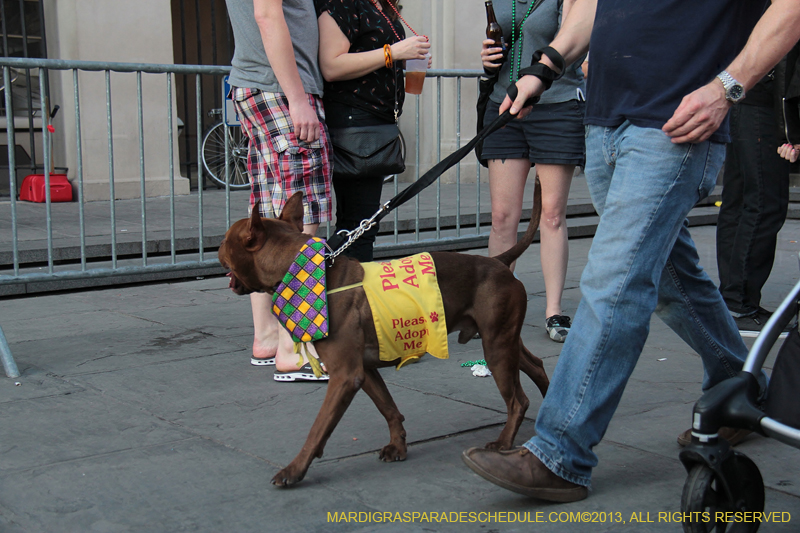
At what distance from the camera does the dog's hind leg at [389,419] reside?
3.24 meters

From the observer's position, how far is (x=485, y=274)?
331cm

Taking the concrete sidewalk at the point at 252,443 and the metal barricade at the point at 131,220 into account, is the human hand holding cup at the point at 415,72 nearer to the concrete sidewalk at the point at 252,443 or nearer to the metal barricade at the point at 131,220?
the concrete sidewalk at the point at 252,443

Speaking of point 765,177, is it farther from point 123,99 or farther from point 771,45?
point 123,99

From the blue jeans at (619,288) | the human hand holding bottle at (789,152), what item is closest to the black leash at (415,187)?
the blue jeans at (619,288)

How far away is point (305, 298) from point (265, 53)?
5.31 feet

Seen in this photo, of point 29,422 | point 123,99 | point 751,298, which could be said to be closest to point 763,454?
point 751,298

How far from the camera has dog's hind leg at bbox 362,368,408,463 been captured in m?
3.24

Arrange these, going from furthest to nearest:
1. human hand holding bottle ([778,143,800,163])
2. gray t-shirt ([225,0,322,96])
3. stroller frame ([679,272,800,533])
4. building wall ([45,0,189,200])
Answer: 1. building wall ([45,0,189,200])
2. human hand holding bottle ([778,143,800,163])
3. gray t-shirt ([225,0,322,96])
4. stroller frame ([679,272,800,533])

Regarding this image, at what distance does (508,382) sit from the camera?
3258mm

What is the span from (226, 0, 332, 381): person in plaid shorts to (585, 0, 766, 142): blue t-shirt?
1.62 m

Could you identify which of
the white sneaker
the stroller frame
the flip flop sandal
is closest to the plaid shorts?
the flip flop sandal

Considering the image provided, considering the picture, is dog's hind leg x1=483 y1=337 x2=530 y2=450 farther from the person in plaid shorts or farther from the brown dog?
the person in plaid shorts

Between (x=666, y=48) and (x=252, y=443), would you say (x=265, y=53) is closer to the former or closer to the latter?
(x=252, y=443)

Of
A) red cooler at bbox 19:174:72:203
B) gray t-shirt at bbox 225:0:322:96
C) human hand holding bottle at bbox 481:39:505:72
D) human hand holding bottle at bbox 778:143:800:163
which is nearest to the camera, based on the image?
gray t-shirt at bbox 225:0:322:96
